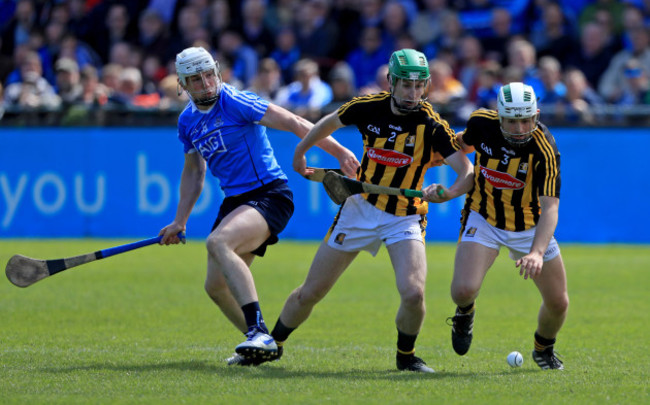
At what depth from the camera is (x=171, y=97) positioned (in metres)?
16.1

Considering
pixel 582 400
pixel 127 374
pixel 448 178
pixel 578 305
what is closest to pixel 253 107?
pixel 127 374

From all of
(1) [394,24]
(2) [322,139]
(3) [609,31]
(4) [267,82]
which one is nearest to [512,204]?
(2) [322,139]

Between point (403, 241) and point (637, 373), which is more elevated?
point (403, 241)

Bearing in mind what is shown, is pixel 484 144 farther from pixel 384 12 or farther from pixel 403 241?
pixel 384 12

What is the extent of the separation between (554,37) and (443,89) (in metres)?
2.34

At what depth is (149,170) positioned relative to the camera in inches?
609

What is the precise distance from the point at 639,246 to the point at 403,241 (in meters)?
8.81

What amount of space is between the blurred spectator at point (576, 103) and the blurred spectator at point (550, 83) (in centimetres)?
11

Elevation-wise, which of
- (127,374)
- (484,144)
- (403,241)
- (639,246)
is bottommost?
(639,246)

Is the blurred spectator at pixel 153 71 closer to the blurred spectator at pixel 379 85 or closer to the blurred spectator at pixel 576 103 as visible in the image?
the blurred spectator at pixel 379 85

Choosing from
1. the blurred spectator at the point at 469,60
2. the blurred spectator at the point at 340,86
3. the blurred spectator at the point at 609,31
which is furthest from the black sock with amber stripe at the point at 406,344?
the blurred spectator at the point at 609,31

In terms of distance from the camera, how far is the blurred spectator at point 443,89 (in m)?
14.9

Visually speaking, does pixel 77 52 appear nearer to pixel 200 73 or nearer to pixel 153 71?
pixel 153 71

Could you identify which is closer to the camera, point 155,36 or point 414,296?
point 414,296
